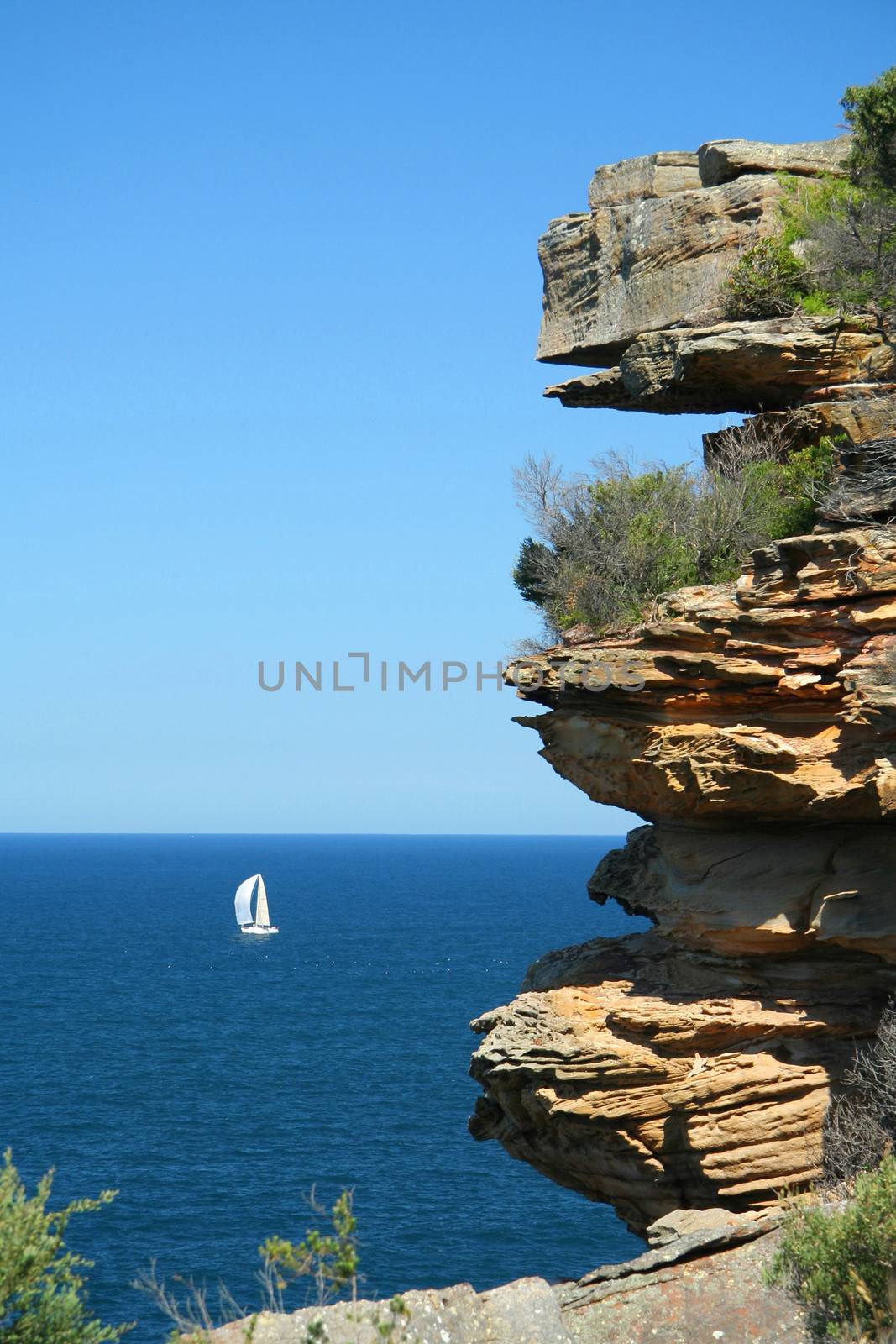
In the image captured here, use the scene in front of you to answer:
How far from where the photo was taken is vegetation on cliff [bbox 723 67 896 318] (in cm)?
2022

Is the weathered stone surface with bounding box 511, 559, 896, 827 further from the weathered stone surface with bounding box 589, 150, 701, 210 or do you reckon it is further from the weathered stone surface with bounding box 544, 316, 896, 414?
the weathered stone surface with bounding box 589, 150, 701, 210

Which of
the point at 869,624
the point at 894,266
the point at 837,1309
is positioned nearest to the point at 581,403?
the point at 894,266

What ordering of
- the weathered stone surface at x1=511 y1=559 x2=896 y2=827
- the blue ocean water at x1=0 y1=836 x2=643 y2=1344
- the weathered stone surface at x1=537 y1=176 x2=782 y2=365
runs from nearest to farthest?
1. the weathered stone surface at x1=511 y1=559 x2=896 y2=827
2. the weathered stone surface at x1=537 y1=176 x2=782 y2=365
3. the blue ocean water at x1=0 y1=836 x2=643 y2=1344

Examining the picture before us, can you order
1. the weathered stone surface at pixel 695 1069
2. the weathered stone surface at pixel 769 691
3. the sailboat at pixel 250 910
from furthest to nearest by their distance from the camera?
1. the sailboat at pixel 250 910
2. the weathered stone surface at pixel 695 1069
3. the weathered stone surface at pixel 769 691

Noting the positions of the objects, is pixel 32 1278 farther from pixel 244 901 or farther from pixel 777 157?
pixel 244 901

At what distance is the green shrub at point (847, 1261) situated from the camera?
39.5ft

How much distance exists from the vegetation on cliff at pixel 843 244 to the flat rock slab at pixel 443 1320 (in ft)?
51.9

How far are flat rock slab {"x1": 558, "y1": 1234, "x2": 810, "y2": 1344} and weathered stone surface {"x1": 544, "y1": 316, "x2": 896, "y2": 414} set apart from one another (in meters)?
13.4

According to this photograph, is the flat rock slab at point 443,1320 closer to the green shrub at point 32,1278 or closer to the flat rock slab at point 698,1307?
the flat rock slab at point 698,1307

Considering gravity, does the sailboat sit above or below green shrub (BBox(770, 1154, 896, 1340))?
below

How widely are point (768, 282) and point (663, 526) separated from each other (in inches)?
182

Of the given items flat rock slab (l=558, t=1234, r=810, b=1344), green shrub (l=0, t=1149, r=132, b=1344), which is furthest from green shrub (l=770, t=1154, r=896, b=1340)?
green shrub (l=0, t=1149, r=132, b=1344)

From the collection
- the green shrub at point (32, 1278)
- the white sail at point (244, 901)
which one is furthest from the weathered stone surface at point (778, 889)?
the white sail at point (244, 901)

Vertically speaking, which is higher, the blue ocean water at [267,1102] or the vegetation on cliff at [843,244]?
the vegetation on cliff at [843,244]
